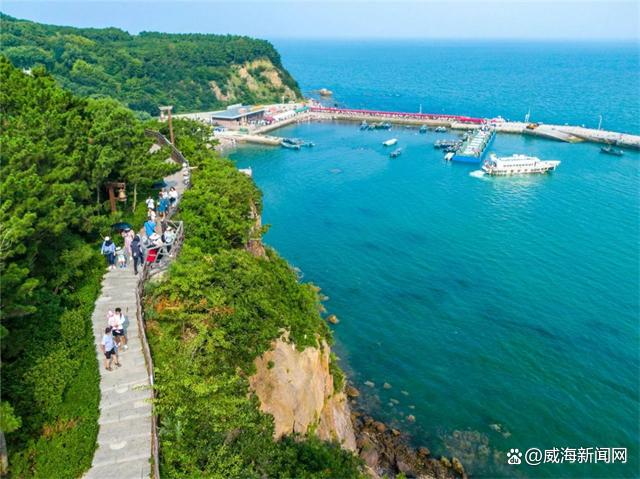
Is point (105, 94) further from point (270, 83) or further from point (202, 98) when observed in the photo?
point (270, 83)

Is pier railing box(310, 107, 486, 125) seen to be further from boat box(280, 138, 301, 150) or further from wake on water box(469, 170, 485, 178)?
wake on water box(469, 170, 485, 178)

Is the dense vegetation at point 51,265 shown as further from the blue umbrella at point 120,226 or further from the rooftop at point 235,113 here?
the rooftop at point 235,113

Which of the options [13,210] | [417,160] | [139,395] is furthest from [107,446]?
[417,160]

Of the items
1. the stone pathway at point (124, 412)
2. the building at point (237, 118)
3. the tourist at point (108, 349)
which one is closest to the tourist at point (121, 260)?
the stone pathway at point (124, 412)

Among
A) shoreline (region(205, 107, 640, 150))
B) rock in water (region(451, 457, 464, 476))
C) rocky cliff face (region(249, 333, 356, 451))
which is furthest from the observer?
shoreline (region(205, 107, 640, 150))

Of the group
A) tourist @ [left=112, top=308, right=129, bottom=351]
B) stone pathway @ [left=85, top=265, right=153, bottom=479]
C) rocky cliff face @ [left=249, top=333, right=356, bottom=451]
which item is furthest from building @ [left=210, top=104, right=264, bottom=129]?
tourist @ [left=112, top=308, right=129, bottom=351]
